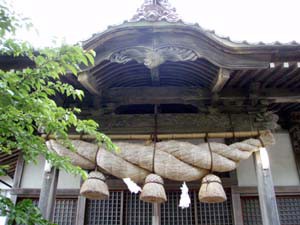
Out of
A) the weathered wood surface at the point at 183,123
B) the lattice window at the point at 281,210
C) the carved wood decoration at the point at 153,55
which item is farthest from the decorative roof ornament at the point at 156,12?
the lattice window at the point at 281,210

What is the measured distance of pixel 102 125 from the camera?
5.33 m

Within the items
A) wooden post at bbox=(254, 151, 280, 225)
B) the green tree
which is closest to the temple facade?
wooden post at bbox=(254, 151, 280, 225)

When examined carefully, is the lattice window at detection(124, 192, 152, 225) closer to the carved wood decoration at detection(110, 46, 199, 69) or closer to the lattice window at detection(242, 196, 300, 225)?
the lattice window at detection(242, 196, 300, 225)

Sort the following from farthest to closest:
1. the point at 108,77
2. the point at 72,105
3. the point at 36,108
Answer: the point at 72,105, the point at 108,77, the point at 36,108

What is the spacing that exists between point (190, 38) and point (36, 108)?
8.79 feet

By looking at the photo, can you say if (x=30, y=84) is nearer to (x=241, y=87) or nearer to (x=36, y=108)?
(x=36, y=108)

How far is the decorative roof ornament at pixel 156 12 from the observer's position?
459 cm

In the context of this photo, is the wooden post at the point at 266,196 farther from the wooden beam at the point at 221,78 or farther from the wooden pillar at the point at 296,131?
the wooden pillar at the point at 296,131

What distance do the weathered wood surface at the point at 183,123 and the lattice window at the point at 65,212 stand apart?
1.79 metres

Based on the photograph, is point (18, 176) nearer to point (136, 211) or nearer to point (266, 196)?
point (136, 211)

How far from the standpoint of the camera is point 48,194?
4859 mm

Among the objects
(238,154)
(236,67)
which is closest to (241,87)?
(236,67)

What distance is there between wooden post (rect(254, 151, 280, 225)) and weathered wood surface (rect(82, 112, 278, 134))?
1.88ft

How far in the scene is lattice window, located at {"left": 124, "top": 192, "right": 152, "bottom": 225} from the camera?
568 cm
